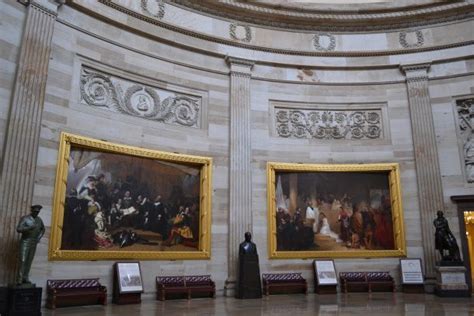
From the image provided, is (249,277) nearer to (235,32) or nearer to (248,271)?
(248,271)

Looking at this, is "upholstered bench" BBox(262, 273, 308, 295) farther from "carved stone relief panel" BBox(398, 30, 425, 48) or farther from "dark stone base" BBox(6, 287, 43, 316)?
"carved stone relief panel" BBox(398, 30, 425, 48)

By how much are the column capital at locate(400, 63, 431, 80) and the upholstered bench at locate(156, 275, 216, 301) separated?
9965mm

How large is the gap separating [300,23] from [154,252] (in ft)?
31.6

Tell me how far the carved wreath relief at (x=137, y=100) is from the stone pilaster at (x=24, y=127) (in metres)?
1.40

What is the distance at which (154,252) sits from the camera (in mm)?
11539

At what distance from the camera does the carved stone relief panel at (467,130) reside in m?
13.5

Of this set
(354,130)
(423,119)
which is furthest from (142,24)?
(423,119)

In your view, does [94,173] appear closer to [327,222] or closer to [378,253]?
[327,222]

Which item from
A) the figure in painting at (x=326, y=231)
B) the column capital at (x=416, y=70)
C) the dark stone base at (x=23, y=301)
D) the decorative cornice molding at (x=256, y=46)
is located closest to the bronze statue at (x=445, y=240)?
the figure in painting at (x=326, y=231)

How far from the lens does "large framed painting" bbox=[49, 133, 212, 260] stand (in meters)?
10.3

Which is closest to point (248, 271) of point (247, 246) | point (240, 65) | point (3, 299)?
point (247, 246)

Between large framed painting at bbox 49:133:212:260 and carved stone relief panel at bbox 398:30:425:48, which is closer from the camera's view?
large framed painting at bbox 49:133:212:260

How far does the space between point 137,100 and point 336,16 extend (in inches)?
315

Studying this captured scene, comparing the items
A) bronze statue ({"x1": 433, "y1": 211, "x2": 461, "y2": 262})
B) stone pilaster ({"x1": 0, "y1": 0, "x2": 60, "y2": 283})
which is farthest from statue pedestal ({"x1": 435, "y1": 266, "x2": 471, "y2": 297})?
stone pilaster ({"x1": 0, "y1": 0, "x2": 60, "y2": 283})
